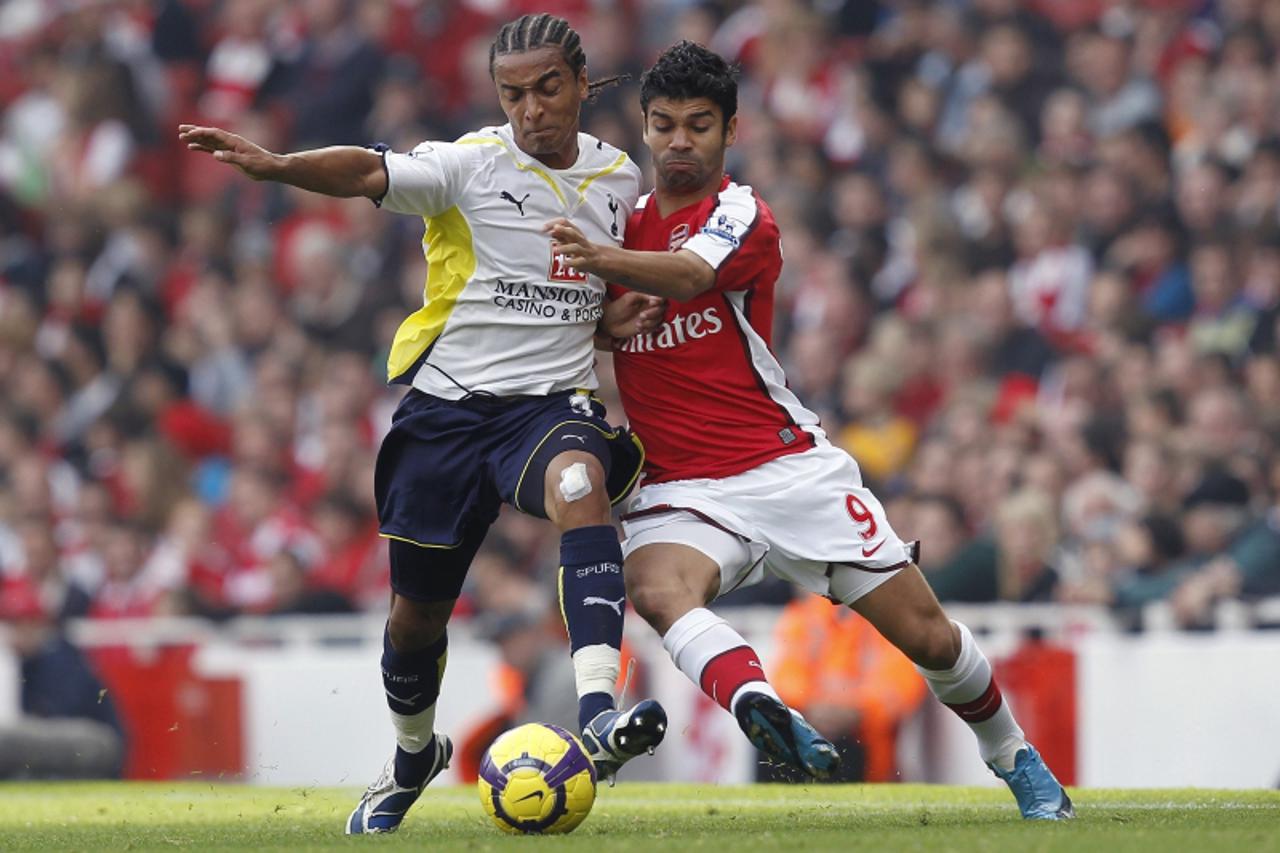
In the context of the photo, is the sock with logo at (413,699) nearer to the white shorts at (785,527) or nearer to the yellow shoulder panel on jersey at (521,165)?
the white shorts at (785,527)

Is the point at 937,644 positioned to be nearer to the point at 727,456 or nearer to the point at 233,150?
the point at 727,456

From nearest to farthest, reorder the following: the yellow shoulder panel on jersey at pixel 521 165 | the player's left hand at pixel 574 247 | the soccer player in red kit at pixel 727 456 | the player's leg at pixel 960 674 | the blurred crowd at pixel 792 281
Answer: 1. the player's left hand at pixel 574 247
2. the soccer player in red kit at pixel 727 456
3. the player's leg at pixel 960 674
4. the yellow shoulder panel on jersey at pixel 521 165
5. the blurred crowd at pixel 792 281

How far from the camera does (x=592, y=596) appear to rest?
5.94 m

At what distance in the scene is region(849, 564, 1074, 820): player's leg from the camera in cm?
628

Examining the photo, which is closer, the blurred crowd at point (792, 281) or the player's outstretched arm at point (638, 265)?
the player's outstretched arm at point (638, 265)

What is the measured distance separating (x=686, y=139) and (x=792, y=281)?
23.7 feet

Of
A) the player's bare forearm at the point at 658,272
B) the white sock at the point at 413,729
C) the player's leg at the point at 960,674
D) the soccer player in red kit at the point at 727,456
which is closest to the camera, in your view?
the player's bare forearm at the point at 658,272

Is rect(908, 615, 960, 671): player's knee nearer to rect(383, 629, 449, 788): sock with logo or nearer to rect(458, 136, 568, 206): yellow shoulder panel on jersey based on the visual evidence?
rect(383, 629, 449, 788): sock with logo

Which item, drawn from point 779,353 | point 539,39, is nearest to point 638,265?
point 539,39

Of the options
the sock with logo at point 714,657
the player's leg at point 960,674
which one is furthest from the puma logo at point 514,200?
the player's leg at point 960,674

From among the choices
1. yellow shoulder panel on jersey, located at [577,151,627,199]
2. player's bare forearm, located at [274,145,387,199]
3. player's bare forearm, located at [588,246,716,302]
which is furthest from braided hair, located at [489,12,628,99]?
player's bare forearm, located at [588,246,716,302]

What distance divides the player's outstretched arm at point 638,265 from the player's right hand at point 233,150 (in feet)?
2.51

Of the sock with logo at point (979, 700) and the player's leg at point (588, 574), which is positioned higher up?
the player's leg at point (588, 574)

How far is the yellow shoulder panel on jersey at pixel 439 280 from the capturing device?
21.0 ft
